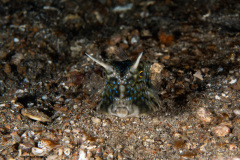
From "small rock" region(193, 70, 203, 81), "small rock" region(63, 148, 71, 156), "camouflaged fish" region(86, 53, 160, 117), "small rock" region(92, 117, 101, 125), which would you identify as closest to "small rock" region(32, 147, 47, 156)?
"small rock" region(63, 148, 71, 156)

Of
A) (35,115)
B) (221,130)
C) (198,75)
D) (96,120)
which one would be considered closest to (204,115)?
(221,130)

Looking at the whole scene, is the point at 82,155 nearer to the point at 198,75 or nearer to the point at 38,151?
the point at 38,151

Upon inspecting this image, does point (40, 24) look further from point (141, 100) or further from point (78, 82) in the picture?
point (141, 100)

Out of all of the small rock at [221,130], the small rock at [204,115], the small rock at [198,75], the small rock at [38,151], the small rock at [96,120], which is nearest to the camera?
the small rock at [38,151]

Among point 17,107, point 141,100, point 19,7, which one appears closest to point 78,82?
point 17,107

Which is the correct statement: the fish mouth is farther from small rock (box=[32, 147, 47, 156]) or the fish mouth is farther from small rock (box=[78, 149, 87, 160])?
small rock (box=[32, 147, 47, 156])

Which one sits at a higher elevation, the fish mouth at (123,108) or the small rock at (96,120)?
the fish mouth at (123,108)

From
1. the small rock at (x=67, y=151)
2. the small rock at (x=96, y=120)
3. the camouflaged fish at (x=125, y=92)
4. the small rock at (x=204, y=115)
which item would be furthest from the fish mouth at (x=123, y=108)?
the small rock at (x=204, y=115)

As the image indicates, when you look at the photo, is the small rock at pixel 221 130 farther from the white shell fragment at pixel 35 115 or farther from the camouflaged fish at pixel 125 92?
the white shell fragment at pixel 35 115
